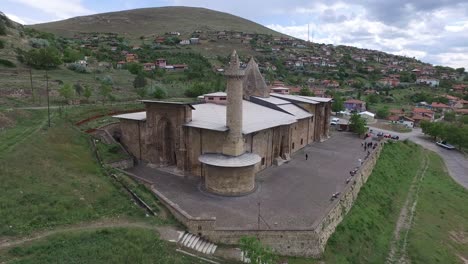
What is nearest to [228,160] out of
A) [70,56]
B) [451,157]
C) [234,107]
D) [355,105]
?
[234,107]

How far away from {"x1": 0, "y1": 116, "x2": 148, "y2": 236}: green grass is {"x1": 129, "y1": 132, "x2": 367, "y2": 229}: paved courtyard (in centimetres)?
400

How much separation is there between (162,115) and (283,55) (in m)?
148

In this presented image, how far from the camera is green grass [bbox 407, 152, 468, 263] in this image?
2467 cm

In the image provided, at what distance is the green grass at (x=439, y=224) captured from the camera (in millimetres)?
24672

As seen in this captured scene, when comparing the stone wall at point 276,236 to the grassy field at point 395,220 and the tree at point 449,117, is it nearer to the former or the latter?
the grassy field at point 395,220

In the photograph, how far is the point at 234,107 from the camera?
2553 centimetres

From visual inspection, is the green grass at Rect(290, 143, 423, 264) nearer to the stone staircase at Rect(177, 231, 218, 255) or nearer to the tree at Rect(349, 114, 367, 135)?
the stone staircase at Rect(177, 231, 218, 255)

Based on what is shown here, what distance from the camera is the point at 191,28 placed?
630 feet

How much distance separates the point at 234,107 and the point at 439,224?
2161 cm

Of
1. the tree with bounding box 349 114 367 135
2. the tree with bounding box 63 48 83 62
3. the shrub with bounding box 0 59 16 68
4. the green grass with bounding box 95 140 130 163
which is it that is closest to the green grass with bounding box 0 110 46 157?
the green grass with bounding box 95 140 130 163

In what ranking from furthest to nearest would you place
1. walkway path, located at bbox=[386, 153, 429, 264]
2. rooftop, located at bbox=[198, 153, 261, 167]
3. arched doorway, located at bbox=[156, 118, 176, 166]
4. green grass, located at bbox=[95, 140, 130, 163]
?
1. arched doorway, located at bbox=[156, 118, 176, 166]
2. green grass, located at bbox=[95, 140, 130, 163]
3. rooftop, located at bbox=[198, 153, 261, 167]
4. walkway path, located at bbox=[386, 153, 429, 264]

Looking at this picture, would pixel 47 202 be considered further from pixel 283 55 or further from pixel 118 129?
pixel 283 55

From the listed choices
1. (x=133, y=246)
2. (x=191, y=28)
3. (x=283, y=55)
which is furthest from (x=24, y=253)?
(x=191, y=28)

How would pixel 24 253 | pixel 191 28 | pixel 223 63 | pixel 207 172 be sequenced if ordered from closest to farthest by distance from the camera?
pixel 24 253 < pixel 207 172 < pixel 223 63 < pixel 191 28
